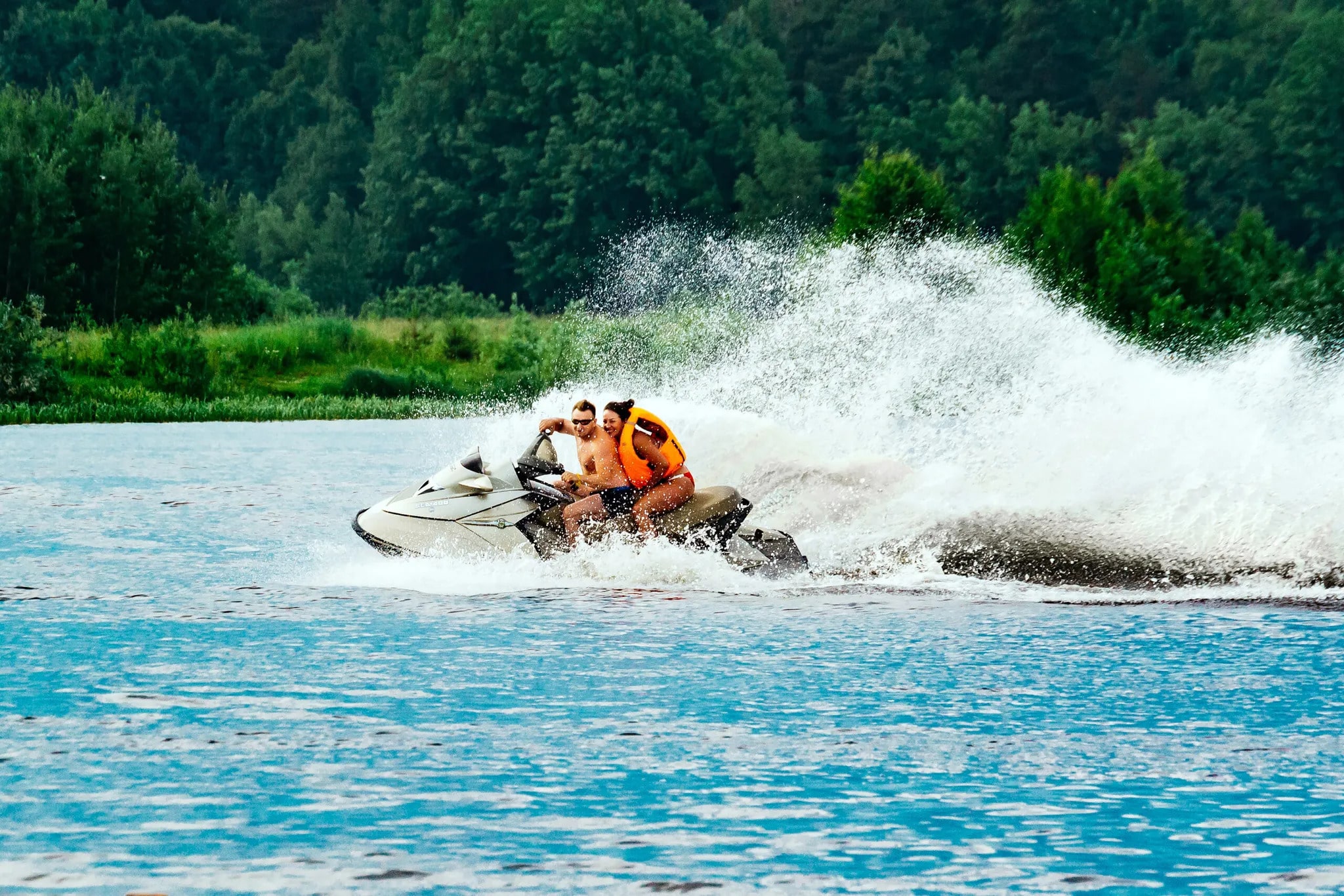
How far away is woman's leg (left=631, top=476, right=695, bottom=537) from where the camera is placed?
12531mm

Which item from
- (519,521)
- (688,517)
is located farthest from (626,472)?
(519,521)

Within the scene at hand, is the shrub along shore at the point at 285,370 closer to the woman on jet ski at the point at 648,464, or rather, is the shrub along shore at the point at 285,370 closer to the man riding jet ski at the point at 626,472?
the man riding jet ski at the point at 626,472

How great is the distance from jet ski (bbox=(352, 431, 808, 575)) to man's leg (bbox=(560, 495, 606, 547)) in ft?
0.22

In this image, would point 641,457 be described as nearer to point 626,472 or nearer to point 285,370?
point 626,472

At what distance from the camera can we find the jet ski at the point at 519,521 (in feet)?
41.1

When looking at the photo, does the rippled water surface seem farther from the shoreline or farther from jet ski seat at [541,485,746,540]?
the shoreline

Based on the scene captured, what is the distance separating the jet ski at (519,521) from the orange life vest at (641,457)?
0.23m

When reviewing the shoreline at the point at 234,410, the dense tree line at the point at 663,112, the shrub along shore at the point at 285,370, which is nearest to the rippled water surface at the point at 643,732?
the shoreline at the point at 234,410

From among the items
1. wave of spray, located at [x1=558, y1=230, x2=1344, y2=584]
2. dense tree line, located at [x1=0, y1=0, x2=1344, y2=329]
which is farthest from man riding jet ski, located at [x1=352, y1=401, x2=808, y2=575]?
dense tree line, located at [x1=0, y1=0, x2=1344, y2=329]

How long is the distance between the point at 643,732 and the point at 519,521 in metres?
4.44

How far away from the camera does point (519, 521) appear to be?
12578 millimetres

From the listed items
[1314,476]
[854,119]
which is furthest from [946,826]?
[854,119]

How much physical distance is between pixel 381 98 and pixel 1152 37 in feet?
94.9

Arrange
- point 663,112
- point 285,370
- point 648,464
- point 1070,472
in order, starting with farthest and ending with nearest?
1. point 663,112
2. point 285,370
3. point 1070,472
4. point 648,464
